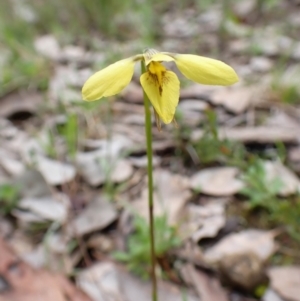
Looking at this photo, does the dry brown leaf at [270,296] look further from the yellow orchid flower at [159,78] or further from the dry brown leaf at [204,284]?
the yellow orchid flower at [159,78]

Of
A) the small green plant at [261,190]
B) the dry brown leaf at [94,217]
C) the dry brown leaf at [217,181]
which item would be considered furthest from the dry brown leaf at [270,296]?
the dry brown leaf at [94,217]

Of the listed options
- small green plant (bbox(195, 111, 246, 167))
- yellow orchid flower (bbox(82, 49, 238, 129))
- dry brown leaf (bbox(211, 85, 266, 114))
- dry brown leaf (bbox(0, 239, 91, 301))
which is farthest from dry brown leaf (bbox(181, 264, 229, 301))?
dry brown leaf (bbox(211, 85, 266, 114))

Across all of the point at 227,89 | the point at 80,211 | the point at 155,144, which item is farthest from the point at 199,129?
the point at 80,211

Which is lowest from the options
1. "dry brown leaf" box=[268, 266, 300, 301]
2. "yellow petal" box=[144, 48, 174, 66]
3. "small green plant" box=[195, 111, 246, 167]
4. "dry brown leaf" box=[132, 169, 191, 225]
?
"dry brown leaf" box=[268, 266, 300, 301]

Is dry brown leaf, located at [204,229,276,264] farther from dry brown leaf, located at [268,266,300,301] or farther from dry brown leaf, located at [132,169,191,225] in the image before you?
dry brown leaf, located at [132,169,191,225]

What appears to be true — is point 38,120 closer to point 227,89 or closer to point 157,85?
point 227,89

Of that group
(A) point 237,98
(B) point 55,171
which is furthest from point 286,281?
(A) point 237,98

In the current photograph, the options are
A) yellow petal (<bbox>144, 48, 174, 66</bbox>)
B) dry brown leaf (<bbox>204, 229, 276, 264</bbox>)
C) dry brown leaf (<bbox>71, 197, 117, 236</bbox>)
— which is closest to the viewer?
yellow petal (<bbox>144, 48, 174, 66</bbox>)
